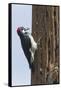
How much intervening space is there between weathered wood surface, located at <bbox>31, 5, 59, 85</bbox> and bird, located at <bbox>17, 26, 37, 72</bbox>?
0.10 ft

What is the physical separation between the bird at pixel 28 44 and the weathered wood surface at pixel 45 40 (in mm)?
30

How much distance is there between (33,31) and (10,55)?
250 millimetres

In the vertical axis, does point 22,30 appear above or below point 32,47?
above

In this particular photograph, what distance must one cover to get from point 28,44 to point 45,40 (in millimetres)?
135

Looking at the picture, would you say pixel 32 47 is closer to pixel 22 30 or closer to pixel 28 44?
pixel 28 44

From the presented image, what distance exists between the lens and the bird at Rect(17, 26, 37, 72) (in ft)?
7.30

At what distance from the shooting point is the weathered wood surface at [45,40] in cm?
225

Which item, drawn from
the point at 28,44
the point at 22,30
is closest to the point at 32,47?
the point at 28,44

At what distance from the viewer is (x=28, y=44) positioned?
225 cm

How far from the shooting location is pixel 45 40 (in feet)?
7.47

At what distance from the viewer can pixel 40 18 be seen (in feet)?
7.44

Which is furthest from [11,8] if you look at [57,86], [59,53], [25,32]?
[57,86]

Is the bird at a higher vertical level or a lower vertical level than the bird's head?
lower

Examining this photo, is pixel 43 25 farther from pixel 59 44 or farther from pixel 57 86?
pixel 57 86
